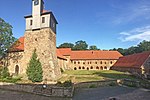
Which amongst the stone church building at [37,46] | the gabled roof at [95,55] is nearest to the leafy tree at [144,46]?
the gabled roof at [95,55]

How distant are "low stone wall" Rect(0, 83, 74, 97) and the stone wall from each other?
7469mm

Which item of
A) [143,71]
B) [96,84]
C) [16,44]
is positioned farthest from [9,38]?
[143,71]

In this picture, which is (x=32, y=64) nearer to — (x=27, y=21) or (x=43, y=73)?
(x=43, y=73)

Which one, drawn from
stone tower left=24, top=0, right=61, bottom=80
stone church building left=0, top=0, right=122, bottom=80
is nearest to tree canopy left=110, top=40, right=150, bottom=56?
stone church building left=0, top=0, right=122, bottom=80

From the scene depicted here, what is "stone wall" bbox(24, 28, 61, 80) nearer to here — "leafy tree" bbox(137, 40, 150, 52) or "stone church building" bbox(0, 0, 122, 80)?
"stone church building" bbox(0, 0, 122, 80)

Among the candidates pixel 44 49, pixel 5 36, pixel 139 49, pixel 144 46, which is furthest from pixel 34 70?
pixel 144 46

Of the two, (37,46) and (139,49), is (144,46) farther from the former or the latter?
(37,46)

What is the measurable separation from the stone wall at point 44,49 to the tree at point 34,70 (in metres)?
0.87

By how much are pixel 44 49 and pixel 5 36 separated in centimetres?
745

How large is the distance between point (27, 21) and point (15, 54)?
691 cm

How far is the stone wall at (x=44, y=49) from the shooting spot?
30.4 metres

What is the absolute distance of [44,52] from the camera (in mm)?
31406

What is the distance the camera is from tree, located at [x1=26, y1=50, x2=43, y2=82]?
29.2 m

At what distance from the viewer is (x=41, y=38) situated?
3250 centimetres
